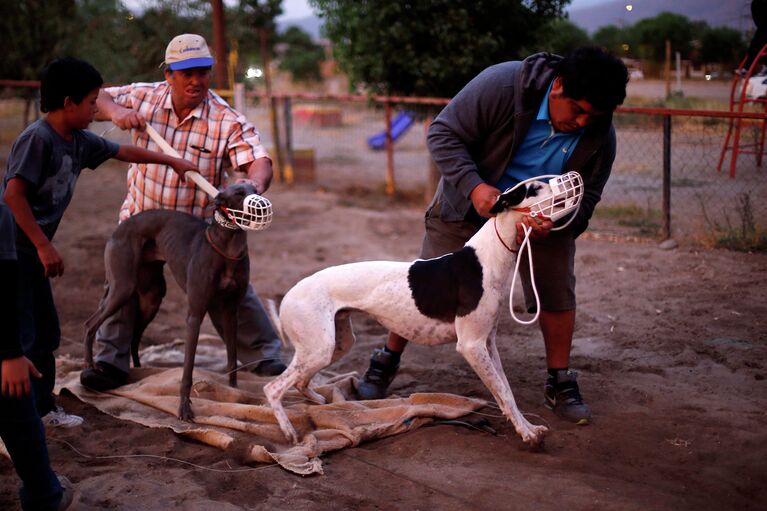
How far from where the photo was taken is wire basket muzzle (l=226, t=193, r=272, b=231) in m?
3.96

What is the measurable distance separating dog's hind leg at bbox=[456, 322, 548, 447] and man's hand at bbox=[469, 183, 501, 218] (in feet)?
2.02

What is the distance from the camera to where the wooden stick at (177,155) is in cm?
449

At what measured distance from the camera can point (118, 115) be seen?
4781mm

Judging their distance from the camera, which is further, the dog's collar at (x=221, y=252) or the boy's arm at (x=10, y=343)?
the dog's collar at (x=221, y=252)

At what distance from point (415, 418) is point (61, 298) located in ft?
14.6

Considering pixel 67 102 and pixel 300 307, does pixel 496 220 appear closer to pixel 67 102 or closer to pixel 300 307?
pixel 300 307

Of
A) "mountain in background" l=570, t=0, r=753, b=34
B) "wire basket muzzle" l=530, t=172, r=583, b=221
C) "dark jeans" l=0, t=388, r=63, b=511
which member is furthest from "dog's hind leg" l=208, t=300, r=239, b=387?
"mountain in background" l=570, t=0, r=753, b=34

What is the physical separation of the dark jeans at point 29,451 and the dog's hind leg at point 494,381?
2014 mm

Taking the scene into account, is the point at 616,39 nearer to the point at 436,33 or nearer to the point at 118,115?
the point at 436,33

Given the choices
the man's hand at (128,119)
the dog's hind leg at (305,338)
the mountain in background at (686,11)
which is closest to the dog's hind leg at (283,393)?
the dog's hind leg at (305,338)

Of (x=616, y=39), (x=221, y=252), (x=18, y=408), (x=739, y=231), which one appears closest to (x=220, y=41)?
(x=616, y=39)

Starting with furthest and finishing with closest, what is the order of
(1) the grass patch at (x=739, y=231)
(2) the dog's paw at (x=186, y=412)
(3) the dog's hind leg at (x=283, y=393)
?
(1) the grass patch at (x=739, y=231) < (2) the dog's paw at (x=186, y=412) < (3) the dog's hind leg at (x=283, y=393)

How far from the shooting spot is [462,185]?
12.6 feet

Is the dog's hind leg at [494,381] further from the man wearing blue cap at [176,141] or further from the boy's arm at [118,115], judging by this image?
the boy's arm at [118,115]
